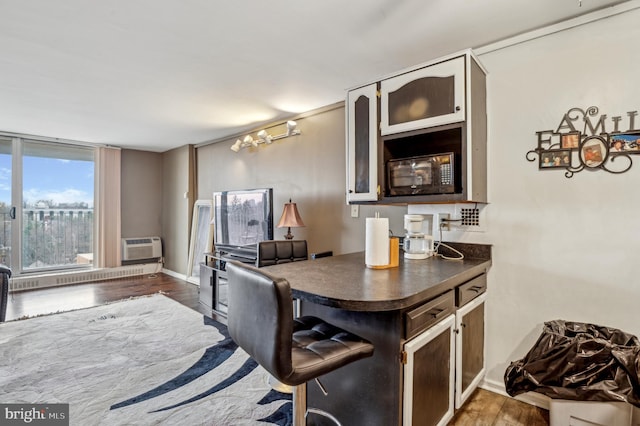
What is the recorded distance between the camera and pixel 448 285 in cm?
157

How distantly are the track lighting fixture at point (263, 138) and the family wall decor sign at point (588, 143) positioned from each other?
7.88 feet

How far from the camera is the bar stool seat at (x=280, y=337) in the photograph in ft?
3.44

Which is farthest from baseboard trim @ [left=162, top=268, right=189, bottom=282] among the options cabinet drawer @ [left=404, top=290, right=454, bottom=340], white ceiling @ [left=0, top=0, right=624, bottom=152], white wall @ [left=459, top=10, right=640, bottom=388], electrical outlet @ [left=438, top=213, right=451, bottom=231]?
cabinet drawer @ [left=404, top=290, right=454, bottom=340]

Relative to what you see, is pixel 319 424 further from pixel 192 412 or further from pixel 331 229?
pixel 331 229

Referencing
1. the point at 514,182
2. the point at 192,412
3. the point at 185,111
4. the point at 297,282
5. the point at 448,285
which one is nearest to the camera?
the point at 297,282

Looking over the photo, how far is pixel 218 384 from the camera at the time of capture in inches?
88.7

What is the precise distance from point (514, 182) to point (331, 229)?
1810 millimetres

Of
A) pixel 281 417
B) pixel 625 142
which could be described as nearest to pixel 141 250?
pixel 281 417

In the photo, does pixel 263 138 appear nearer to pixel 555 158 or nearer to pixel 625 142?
pixel 555 158

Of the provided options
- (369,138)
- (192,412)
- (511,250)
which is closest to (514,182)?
(511,250)

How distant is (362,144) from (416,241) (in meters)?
0.79

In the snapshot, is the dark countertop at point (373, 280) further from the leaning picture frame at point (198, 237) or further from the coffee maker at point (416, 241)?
the leaning picture frame at point (198, 237)

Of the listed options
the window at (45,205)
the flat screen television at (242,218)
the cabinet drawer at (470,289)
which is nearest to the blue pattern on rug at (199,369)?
the flat screen television at (242,218)

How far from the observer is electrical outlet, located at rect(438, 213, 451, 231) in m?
2.37
